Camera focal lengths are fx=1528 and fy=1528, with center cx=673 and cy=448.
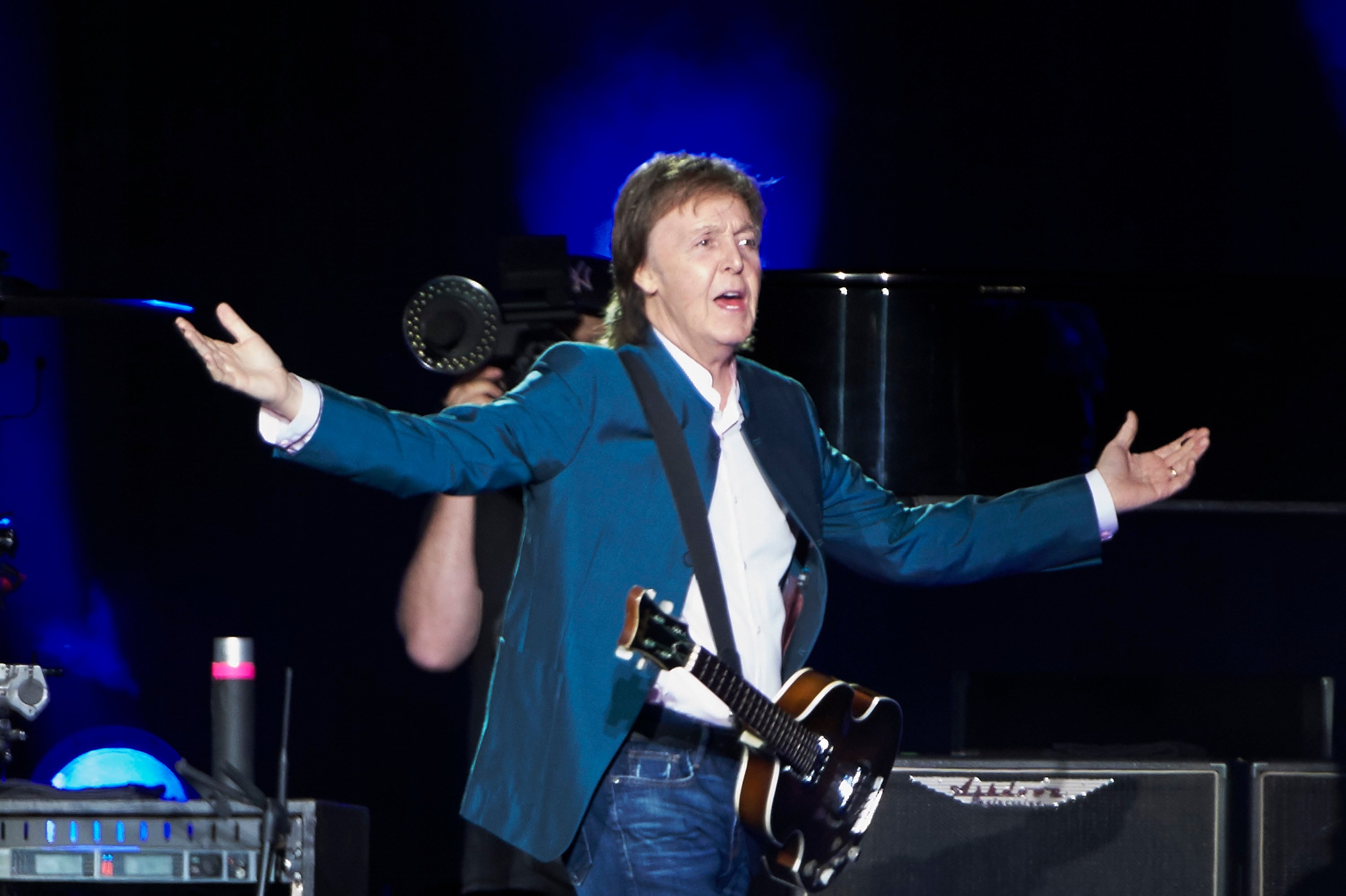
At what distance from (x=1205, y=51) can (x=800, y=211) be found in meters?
1.55

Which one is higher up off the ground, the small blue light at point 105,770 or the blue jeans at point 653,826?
the blue jeans at point 653,826

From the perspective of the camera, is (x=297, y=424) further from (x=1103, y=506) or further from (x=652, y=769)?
(x=1103, y=506)

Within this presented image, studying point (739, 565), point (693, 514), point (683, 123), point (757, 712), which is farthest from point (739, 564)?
point (683, 123)

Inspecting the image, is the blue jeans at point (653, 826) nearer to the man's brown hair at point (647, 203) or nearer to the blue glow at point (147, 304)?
the man's brown hair at point (647, 203)

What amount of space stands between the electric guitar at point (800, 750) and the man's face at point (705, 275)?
0.45m

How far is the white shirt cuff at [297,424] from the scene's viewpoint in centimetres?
179

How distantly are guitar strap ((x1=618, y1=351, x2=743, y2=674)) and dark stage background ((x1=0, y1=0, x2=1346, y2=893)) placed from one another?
316 centimetres

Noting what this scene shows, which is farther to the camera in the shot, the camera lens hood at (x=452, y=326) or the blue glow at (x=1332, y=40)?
the blue glow at (x=1332, y=40)

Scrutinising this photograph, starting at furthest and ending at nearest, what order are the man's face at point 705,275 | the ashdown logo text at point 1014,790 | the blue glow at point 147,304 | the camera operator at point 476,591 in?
1. the blue glow at point 147,304
2. the ashdown logo text at point 1014,790
3. the camera operator at point 476,591
4. the man's face at point 705,275

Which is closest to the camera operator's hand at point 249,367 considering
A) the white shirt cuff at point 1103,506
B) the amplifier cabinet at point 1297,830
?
the white shirt cuff at point 1103,506

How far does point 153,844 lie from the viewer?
253cm

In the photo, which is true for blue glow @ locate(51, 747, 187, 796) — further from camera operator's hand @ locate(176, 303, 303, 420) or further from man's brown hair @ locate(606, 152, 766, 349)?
camera operator's hand @ locate(176, 303, 303, 420)

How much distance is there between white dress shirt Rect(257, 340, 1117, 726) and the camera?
206cm

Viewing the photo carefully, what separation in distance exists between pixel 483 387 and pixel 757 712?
3.14 ft
